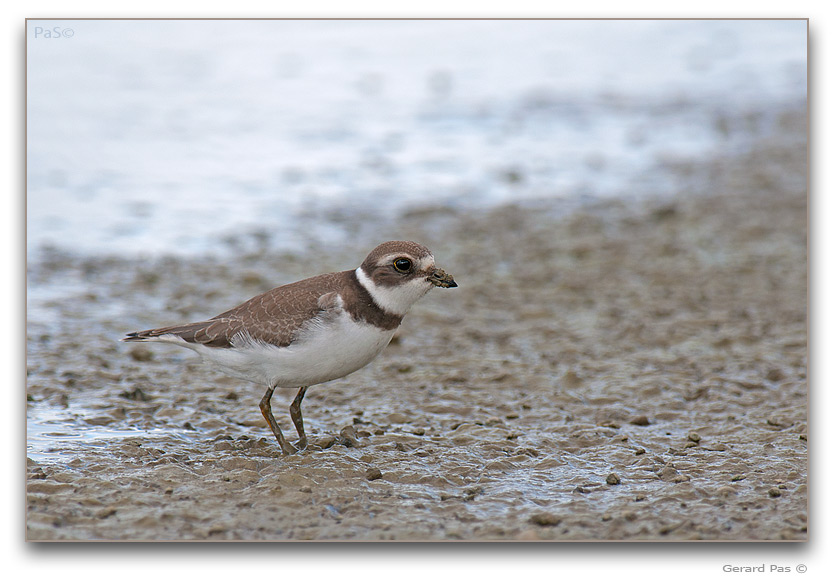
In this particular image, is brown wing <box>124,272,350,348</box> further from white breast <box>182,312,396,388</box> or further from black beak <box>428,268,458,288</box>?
black beak <box>428,268,458,288</box>

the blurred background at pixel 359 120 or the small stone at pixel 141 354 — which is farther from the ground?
the blurred background at pixel 359 120

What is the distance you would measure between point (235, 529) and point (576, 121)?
10778 millimetres

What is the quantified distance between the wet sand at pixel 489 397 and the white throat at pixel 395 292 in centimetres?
99

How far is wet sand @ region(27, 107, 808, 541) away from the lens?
5.33m

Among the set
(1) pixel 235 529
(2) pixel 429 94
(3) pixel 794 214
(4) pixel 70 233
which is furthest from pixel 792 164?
(1) pixel 235 529

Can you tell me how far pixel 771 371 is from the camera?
763 centimetres

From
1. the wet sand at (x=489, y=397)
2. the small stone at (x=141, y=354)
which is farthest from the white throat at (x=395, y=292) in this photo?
the small stone at (x=141, y=354)

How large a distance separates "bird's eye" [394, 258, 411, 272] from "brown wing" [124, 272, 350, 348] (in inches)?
14.2

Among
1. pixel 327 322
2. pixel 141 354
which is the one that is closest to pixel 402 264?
pixel 327 322

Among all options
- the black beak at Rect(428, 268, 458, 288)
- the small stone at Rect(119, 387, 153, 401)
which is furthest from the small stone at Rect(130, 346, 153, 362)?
the black beak at Rect(428, 268, 458, 288)

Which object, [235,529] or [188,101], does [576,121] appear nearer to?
[188,101]

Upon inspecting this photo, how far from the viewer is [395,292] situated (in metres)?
5.82

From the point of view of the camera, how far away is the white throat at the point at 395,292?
5797mm

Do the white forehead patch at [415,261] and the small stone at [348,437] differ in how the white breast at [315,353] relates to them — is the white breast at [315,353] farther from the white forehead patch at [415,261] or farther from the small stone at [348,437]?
the small stone at [348,437]
